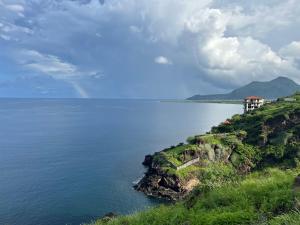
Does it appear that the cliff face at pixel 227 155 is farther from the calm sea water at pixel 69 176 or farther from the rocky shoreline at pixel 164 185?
the calm sea water at pixel 69 176

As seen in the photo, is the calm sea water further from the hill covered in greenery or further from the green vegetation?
the green vegetation

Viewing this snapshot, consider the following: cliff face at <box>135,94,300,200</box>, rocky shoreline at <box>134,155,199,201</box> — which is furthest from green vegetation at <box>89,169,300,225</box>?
cliff face at <box>135,94,300,200</box>

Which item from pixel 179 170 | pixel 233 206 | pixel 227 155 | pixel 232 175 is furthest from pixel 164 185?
pixel 233 206

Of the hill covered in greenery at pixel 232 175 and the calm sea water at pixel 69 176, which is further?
the calm sea water at pixel 69 176

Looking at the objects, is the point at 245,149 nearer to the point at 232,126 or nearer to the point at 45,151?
the point at 232,126

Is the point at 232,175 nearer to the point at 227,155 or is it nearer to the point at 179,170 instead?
the point at 179,170

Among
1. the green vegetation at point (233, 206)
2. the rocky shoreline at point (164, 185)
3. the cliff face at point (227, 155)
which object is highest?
the green vegetation at point (233, 206)

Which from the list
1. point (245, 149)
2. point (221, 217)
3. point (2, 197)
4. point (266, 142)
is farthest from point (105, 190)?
point (221, 217)

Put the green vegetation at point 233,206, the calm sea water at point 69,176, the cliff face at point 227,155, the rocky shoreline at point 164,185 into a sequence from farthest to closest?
1. the cliff face at point 227,155
2. the rocky shoreline at point 164,185
3. the calm sea water at point 69,176
4. the green vegetation at point 233,206

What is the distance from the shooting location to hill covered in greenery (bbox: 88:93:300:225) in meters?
17.8

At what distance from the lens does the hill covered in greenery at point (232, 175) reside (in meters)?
17.8

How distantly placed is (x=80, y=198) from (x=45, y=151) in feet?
195

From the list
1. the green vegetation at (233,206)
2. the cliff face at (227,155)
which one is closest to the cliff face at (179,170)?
the cliff face at (227,155)

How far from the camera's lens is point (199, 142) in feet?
366
